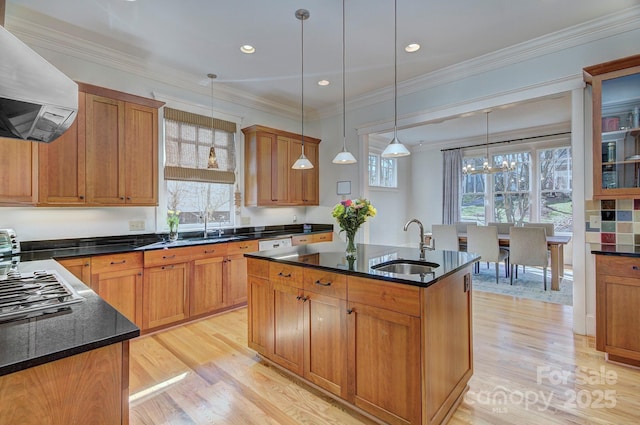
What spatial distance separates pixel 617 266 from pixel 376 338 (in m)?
2.13

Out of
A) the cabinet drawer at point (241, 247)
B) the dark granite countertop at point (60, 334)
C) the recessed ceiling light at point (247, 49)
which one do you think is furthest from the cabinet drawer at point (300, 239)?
the dark granite countertop at point (60, 334)

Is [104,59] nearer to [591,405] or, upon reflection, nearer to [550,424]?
[550,424]

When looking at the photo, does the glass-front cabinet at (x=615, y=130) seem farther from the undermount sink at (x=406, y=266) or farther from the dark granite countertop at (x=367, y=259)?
the undermount sink at (x=406, y=266)

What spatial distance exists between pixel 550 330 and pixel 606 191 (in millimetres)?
1462

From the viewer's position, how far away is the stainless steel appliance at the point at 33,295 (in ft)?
3.73

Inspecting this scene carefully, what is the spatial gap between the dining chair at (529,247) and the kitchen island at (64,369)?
5177 mm

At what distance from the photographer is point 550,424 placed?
1.84m

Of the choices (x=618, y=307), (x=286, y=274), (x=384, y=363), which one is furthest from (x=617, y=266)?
(x=286, y=274)

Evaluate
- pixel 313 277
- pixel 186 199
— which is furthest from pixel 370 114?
pixel 313 277

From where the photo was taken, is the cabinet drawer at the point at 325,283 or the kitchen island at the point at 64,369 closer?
the kitchen island at the point at 64,369

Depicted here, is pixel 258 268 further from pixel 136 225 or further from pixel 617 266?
pixel 617 266

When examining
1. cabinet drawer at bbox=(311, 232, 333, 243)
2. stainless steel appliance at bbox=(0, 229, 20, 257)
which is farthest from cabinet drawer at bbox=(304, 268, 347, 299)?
cabinet drawer at bbox=(311, 232, 333, 243)

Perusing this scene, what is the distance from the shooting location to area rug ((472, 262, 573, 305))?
4234 millimetres

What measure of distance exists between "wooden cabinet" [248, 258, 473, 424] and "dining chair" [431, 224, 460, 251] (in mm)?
3354
